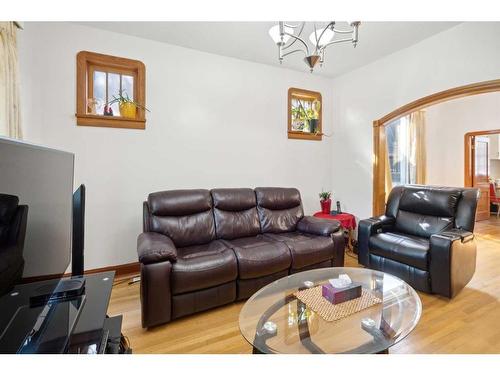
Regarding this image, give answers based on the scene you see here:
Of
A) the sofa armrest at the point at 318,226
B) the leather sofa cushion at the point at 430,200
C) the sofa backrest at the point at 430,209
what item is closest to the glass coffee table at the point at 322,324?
the sofa armrest at the point at 318,226

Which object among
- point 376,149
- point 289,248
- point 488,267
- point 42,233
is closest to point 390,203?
point 376,149

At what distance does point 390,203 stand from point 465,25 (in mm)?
1990

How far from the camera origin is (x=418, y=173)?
15.8 ft

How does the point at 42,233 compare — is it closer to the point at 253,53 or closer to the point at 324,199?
the point at 253,53

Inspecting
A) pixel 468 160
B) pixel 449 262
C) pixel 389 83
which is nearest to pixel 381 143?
pixel 389 83

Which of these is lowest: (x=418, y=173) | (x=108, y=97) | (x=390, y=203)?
(x=390, y=203)

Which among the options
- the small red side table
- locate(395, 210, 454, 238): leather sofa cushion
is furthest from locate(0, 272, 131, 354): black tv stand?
locate(395, 210, 454, 238): leather sofa cushion

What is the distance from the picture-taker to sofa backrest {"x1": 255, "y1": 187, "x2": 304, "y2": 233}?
2980 millimetres

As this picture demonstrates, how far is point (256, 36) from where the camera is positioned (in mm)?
2805

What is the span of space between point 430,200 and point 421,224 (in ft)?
0.94

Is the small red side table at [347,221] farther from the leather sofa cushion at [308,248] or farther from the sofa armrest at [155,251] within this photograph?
the sofa armrest at [155,251]

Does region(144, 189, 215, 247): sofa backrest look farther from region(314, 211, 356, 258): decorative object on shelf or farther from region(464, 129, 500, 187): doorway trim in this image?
region(464, 129, 500, 187): doorway trim

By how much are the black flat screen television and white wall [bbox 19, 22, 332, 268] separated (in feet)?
5.46

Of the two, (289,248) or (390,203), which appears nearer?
(289,248)
